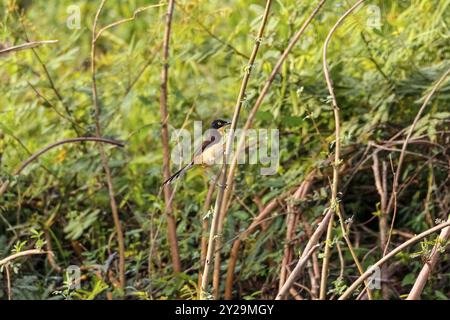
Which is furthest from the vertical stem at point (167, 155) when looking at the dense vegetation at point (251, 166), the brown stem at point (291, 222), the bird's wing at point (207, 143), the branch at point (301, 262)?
the branch at point (301, 262)

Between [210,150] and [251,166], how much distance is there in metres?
0.71

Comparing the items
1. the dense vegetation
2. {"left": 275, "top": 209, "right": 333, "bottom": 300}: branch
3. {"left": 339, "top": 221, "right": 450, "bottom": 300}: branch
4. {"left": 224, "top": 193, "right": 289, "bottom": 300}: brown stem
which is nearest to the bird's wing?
the dense vegetation

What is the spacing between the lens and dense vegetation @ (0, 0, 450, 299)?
4.32 meters

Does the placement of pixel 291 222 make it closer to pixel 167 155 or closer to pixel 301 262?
pixel 167 155

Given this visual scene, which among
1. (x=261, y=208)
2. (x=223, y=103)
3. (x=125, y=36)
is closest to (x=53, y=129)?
(x=223, y=103)

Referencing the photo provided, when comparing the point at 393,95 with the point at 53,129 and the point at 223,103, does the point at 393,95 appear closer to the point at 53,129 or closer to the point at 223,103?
the point at 223,103

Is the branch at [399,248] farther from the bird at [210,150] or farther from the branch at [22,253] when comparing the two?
the bird at [210,150]

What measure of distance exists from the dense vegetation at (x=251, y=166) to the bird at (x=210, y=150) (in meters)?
0.14

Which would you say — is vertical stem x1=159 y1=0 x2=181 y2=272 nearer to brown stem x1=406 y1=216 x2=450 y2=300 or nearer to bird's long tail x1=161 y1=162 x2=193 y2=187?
bird's long tail x1=161 y1=162 x2=193 y2=187

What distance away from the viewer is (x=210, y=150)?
155 inches

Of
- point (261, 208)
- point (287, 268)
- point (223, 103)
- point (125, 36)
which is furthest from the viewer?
point (125, 36)

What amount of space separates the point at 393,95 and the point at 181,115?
1046 mm

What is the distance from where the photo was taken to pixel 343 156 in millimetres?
4523

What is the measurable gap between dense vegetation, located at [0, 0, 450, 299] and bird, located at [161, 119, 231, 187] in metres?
0.14
